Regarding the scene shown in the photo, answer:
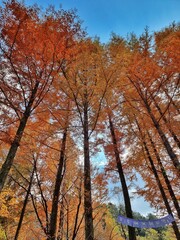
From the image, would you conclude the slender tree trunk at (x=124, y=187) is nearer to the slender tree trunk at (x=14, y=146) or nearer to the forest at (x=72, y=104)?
the forest at (x=72, y=104)

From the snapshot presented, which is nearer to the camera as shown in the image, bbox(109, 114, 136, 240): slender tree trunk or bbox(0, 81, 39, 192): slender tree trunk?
bbox(0, 81, 39, 192): slender tree trunk

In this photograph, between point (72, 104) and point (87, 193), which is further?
point (72, 104)

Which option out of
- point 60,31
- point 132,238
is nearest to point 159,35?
point 60,31

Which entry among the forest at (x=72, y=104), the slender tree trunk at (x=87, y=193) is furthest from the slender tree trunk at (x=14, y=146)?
the slender tree trunk at (x=87, y=193)

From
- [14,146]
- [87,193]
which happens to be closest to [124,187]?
[87,193]

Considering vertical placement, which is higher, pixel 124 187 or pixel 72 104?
pixel 72 104

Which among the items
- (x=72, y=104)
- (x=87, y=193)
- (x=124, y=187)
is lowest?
(x=87, y=193)

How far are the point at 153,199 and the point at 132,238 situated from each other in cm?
291

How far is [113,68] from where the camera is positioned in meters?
6.51

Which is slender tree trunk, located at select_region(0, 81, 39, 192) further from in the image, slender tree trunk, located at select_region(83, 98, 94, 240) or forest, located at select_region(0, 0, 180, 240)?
slender tree trunk, located at select_region(83, 98, 94, 240)

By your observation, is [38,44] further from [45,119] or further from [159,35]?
[159,35]

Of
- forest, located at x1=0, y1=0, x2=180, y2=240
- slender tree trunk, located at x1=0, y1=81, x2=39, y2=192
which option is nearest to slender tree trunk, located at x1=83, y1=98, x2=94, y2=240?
forest, located at x1=0, y1=0, x2=180, y2=240

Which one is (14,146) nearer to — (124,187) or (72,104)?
(72,104)

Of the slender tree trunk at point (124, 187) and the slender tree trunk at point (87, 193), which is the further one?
the slender tree trunk at point (124, 187)
